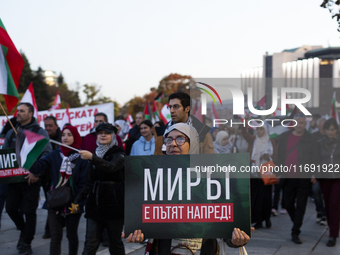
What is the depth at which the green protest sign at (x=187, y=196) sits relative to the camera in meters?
2.87

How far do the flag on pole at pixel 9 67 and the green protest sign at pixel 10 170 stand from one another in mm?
708

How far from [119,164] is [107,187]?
0.97ft

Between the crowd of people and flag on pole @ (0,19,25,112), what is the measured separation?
285 millimetres

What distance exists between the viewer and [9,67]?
19.7 ft

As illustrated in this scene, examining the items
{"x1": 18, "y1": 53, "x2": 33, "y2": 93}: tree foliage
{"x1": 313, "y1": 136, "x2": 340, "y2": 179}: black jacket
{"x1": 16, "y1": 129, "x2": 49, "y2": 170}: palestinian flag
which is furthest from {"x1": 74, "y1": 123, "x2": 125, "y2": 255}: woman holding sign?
{"x1": 18, "y1": 53, "x2": 33, "y2": 93}: tree foliage

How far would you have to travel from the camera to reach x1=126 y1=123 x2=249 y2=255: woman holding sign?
2824 millimetres

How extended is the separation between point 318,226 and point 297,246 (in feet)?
5.64

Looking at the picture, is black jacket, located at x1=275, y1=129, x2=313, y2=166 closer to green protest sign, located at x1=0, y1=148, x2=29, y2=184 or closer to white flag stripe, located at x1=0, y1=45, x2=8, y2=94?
green protest sign, located at x1=0, y1=148, x2=29, y2=184

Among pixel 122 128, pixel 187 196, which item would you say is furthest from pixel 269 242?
pixel 122 128

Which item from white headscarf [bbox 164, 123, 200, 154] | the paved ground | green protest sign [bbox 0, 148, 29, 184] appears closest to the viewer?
white headscarf [bbox 164, 123, 200, 154]

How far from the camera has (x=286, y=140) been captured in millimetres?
6660

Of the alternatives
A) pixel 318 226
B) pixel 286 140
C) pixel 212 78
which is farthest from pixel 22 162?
pixel 318 226

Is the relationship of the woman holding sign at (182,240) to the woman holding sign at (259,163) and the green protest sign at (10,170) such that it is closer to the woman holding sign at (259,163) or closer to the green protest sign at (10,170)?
the woman holding sign at (259,163)

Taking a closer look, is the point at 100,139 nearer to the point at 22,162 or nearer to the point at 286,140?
the point at 22,162
